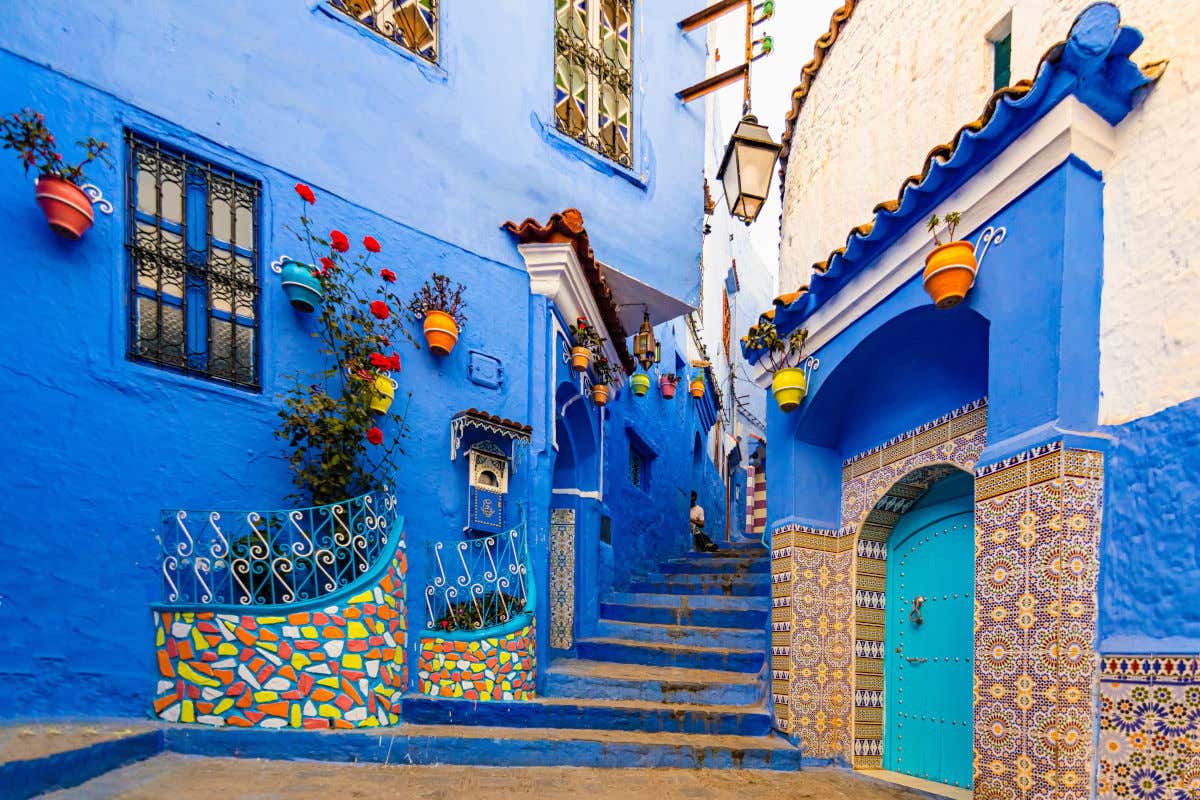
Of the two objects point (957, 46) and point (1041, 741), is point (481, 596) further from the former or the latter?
point (957, 46)

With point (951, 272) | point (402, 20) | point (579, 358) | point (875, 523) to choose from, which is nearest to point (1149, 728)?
point (951, 272)

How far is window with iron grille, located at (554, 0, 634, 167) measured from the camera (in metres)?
7.46

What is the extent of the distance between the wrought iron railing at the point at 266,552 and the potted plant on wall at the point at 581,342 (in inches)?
118

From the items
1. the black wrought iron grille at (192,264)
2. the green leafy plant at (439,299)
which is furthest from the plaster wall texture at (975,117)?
the black wrought iron grille at (192,264)

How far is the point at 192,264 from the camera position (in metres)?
4.79

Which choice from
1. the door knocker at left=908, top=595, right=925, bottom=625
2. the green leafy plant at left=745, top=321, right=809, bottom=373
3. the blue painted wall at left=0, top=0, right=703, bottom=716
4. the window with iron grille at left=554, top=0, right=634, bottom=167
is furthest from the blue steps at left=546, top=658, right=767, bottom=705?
the window with iron grille at left=554, top=0, right=634, bottom=167

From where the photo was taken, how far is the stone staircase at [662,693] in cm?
493

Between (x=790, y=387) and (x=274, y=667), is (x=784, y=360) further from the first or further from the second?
(x=274, y=667)

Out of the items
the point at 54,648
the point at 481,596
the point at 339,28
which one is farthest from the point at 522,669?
the point at 339,28

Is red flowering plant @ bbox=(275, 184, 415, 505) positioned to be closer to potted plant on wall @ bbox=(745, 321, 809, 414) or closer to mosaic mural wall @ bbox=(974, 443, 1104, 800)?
potted plant on wall @ bbox=(745, 321, 809, 414)

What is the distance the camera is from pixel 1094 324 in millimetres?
3309

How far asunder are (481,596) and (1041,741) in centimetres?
388

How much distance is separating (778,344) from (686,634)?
123 inches

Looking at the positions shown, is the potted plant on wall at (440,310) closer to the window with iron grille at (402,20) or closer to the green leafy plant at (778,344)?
the window with iron grille at (402,20)
